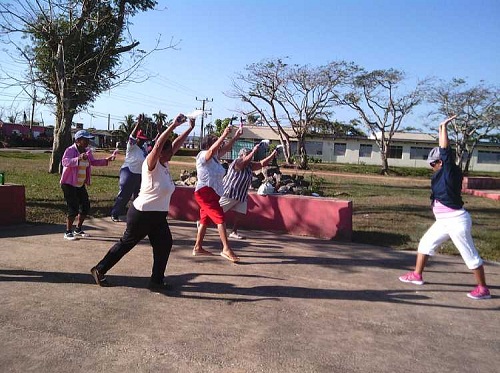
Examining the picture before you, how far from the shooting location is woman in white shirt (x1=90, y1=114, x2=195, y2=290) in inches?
185

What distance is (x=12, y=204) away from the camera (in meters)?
7.73

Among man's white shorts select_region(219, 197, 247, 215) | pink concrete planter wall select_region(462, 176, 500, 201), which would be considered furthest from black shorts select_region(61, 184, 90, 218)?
pink concrete planter wall select_region(462, 176, 500, 201)

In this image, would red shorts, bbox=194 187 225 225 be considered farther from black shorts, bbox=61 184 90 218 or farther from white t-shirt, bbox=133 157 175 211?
black shorts, bbox=61 184 90 218

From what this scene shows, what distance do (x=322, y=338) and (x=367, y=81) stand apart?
38.2 meters

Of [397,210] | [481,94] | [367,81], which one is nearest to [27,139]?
[367,81]

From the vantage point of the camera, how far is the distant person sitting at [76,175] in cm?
662

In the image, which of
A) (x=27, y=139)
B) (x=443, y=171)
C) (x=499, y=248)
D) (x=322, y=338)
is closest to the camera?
(x=322, y=338)

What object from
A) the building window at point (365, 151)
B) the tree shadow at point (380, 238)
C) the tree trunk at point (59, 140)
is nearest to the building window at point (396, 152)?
the building window at point (365, 151)

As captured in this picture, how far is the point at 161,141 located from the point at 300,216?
4219 millimetres

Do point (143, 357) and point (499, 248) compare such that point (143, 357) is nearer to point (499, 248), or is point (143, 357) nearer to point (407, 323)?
point (407, 323)

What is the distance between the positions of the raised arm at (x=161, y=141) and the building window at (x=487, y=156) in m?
60.6

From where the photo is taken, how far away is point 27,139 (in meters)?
53.4

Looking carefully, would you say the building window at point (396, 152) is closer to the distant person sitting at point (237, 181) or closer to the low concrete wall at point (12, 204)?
the distant person sitting at point (237, 181)

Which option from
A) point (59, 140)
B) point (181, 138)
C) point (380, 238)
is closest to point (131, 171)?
point (181, 138)
